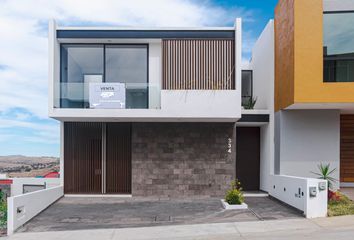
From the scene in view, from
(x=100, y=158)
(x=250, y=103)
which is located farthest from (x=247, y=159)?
(x=100, y=158)

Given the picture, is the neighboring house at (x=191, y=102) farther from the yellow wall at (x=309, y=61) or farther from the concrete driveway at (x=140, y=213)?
the concrete driveway at (x=140, y=213)

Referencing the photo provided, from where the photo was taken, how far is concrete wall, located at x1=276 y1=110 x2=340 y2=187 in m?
14.5

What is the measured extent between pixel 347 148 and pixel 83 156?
11949 millimetres

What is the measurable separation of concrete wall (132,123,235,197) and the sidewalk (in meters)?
4.83

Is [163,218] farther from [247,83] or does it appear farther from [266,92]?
[247,83]

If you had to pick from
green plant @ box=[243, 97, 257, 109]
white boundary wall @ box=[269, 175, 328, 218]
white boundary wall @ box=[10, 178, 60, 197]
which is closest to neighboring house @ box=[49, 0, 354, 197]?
green plant @ box=[243, 97, 257, 109]


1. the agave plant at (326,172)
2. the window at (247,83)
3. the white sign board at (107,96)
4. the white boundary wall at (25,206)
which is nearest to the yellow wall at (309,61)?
the agave plant at (326,172)

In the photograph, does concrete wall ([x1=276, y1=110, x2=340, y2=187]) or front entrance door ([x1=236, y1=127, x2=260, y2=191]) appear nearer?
concrete wall ([x1=276, y1=110, x2=340, y2=187])

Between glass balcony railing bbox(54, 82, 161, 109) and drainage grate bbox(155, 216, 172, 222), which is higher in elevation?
glass balcony railing bbox(54, 82, 161, 109)

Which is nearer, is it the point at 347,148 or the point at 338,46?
the point at 338,46

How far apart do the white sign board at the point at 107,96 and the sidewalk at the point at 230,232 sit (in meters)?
5.57

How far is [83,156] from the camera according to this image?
1532 centimetres

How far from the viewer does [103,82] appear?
14.5 meters

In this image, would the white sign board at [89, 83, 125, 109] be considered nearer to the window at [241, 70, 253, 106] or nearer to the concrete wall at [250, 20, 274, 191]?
the concrete wall at [250, 20, 274, 191]
